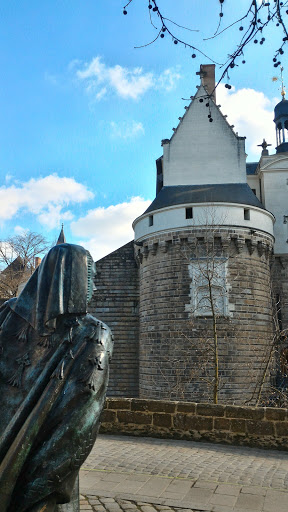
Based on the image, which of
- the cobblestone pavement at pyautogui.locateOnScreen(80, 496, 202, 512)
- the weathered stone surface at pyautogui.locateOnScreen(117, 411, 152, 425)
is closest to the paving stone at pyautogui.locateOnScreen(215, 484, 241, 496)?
the cobblestone pavement at pyautogui.locateOnScreen(80, 496, 202, 512)

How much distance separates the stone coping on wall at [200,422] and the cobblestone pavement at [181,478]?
19 cm

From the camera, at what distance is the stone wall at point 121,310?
18031mm

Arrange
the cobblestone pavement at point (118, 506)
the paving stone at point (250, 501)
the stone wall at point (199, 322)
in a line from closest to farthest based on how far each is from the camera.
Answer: the cobblestone pavement at point (118, 506) < the paving stone at point (250, 501) < the stone wall at point (199, 322)

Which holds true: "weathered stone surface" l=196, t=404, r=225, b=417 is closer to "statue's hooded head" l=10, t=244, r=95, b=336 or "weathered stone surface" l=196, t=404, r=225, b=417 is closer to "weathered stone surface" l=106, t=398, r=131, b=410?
"weathered stone surface" l=106, t=398, r=131, b=410

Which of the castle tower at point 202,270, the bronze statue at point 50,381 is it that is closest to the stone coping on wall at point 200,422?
the bronze statue at point 50,381

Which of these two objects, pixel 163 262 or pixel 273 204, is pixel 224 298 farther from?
pixel 273 204

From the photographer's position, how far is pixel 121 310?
18781 mm

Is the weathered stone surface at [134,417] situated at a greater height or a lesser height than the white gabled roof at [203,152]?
lesser

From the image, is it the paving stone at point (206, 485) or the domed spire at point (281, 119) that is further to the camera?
the domed spire at point (281, 119)

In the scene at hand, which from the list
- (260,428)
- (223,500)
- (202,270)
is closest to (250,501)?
(223,500)

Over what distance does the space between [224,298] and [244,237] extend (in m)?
2.56

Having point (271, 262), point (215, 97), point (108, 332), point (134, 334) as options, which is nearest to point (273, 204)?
point (271, 262)

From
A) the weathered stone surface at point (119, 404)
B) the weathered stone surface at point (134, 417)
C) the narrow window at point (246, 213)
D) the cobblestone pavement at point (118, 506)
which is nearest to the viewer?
the cobblestone pavement at point (118, 506)

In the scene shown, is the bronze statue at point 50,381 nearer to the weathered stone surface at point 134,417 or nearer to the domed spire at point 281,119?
the weathered stone surface at point 134,417
